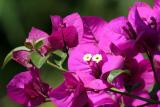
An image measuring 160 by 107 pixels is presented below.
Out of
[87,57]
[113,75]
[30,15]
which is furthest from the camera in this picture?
[30,15]

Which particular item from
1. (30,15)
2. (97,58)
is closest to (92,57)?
(97,58)

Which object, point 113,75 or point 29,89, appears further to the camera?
point 29,89

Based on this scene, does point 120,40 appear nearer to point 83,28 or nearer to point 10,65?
point 83,28

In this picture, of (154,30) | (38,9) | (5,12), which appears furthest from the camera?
(38,9)

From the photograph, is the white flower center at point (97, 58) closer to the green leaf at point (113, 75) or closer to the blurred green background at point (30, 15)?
A: the green leaf at point (113, 75)

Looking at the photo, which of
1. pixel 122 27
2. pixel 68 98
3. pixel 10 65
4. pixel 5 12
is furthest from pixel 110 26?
pixel 10 65

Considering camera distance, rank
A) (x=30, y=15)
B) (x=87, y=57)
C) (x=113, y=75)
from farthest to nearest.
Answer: (x=30, y=15) < (x=87, y=57) < (x=113, y=75)

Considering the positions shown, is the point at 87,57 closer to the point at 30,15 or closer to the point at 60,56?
the point at 60,56

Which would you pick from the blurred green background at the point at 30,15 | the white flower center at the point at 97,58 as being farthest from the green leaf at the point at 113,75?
the blurred green background at the point at 30,15
